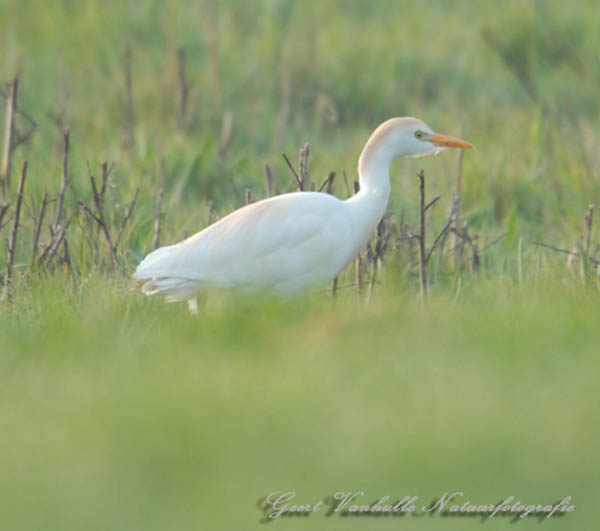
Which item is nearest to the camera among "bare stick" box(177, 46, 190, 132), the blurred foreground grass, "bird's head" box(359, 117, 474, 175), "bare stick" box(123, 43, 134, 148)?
the blurred foreground grass

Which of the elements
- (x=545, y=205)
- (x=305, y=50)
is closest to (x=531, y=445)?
(x=545, y=205)

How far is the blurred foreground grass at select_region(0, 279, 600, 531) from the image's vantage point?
2205mm

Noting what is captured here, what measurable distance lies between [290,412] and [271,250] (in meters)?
1.61

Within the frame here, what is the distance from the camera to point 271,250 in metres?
4.09

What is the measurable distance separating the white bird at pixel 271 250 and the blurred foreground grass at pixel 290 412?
58 centimetres

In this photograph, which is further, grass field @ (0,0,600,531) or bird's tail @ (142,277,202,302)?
bird's tail @ (142,277,202,302)

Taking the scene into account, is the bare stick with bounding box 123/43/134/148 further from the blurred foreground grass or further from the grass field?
the blurred foreground grass


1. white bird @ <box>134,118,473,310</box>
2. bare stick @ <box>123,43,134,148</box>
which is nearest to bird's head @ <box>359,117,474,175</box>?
white bird @ <box>134,118,473,310</box>

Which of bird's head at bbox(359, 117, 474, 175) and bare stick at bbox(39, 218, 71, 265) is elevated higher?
bird's head at bbox(359, 117, 474, 175)

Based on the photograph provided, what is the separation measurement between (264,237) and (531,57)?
562 centimetres

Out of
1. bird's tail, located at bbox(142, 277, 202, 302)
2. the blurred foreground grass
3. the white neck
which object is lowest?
bird's tail, located at bbox(142, 277, 202, 302)

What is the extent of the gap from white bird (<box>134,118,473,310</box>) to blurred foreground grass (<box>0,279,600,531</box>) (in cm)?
58

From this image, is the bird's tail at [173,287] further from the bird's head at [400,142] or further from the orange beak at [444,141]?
the orange beak at [444,141]

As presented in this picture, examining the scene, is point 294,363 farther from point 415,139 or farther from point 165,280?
Result: point 415,139
